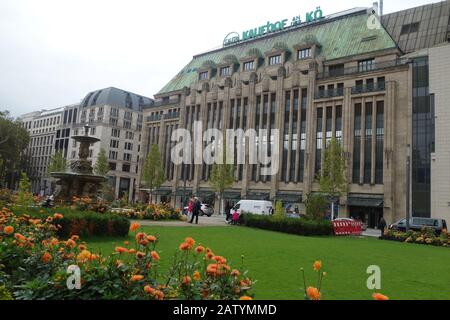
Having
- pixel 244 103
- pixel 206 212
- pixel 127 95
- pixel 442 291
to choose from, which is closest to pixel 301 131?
pixel 244 103

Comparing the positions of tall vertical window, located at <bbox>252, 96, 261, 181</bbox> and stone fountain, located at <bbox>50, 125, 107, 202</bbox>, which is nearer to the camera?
stone fountain, located at <bbox>50, 125, 107, 202</bbox>

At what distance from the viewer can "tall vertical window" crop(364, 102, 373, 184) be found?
A: 1769 inches

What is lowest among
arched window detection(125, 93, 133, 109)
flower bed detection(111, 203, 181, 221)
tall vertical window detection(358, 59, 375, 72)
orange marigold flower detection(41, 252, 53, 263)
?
flower bed detection(111, 203, 181, 221)

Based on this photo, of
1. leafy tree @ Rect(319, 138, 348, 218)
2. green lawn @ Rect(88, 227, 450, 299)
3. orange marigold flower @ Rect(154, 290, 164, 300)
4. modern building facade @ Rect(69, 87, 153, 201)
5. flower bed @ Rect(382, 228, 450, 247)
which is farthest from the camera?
modern building facade @ Rect(69, 87, 153, 201)

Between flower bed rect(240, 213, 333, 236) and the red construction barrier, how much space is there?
0.78 meters

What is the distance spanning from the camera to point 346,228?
1087 inches

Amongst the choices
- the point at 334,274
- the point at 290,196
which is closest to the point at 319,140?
the point at 290,196

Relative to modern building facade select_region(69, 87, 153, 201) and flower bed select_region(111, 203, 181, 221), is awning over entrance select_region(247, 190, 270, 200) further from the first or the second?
modern building facade select_region(69, 87, 153, 201)

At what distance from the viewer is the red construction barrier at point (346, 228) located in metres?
26.6

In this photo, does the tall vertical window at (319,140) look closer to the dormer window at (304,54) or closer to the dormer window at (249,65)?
the dormer window at (304,54)

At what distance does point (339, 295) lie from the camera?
286 inches

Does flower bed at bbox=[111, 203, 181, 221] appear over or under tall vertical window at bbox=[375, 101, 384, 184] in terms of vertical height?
under

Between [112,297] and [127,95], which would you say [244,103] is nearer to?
[127,95]

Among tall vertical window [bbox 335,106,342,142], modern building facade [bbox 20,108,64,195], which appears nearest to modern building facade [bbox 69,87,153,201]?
modern building facade [bbox 20,108,64,195]
